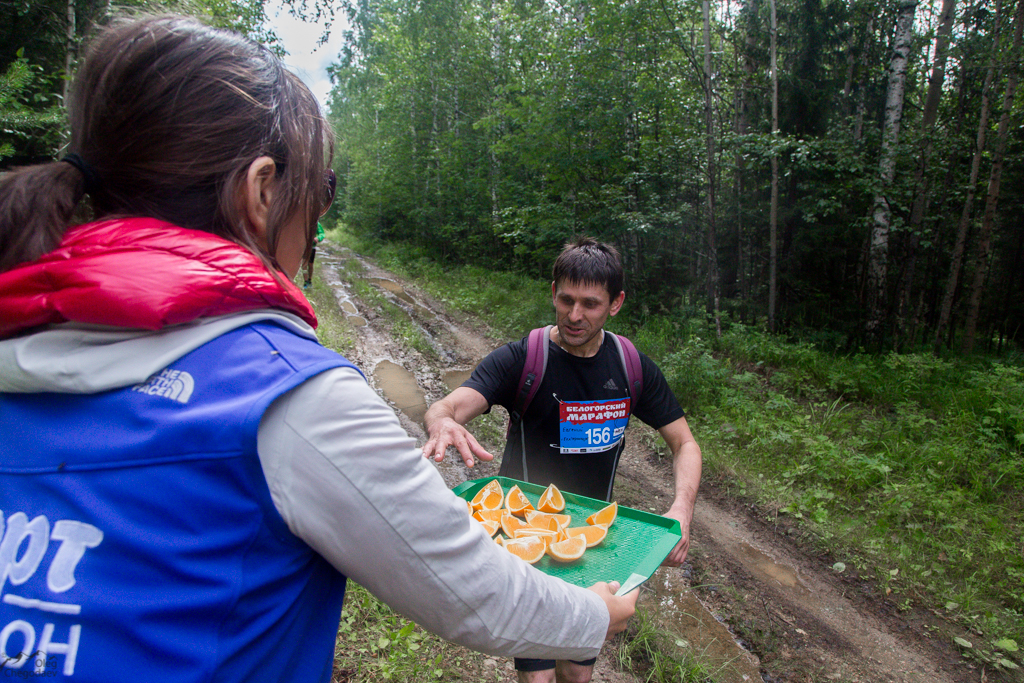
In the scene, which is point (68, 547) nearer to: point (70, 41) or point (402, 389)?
point (402, 389)

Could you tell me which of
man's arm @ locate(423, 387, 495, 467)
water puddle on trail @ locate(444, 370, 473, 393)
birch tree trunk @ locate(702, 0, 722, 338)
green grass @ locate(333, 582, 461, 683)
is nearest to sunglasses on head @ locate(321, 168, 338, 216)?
man's arm @ locate(423, 387, 495, 467)

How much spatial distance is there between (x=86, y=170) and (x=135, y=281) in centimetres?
37

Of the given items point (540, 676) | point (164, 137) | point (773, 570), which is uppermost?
point (164, 137)

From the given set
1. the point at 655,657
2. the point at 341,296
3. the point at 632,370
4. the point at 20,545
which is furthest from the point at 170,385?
the point at 341,296

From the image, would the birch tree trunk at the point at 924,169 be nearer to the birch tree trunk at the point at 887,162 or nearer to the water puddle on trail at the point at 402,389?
the birch tree trunk at the point at 887,162

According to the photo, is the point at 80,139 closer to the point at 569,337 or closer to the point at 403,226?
the point at 569,337

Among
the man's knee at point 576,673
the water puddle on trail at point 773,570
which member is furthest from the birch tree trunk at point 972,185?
the man's knee at point 576,673

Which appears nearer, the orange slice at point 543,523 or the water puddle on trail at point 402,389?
the orange slice at point 543,523

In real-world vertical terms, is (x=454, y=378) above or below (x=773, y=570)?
above

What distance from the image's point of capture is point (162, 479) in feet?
2.36

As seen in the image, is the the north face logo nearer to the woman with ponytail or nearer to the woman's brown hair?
the woman with ponytail

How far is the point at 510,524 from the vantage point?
1737 millimetres

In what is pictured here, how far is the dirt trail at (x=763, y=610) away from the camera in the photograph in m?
3.31

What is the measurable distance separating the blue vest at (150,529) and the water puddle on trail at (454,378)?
680cm
